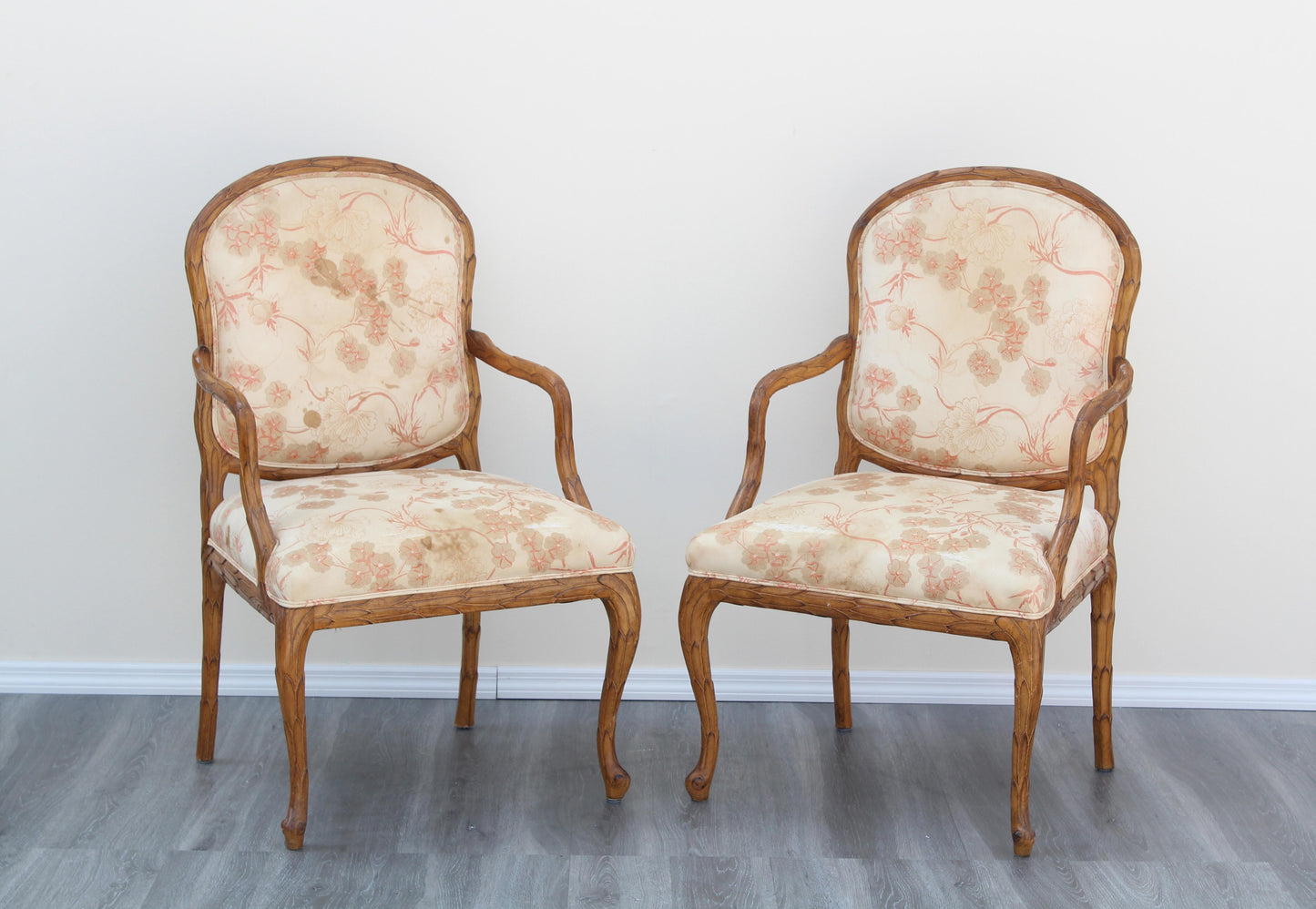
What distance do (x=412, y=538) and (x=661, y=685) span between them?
0.88 m

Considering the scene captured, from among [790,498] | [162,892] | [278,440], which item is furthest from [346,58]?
[162,892]

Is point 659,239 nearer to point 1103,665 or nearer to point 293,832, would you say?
point 1103,665

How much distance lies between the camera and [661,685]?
2570 millimetres

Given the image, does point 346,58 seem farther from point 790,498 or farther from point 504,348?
point 790,498

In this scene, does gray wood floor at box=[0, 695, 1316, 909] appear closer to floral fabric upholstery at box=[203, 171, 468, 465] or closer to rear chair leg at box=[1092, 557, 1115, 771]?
rear chair leg at box=[1092, 557, 1115, 771]

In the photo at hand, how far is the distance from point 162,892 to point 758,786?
0.98 meters

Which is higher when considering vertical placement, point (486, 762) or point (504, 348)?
point (504, 348)

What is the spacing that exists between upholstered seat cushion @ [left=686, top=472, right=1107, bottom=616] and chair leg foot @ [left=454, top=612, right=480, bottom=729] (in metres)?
0.57

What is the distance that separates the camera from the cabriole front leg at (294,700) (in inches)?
71.7

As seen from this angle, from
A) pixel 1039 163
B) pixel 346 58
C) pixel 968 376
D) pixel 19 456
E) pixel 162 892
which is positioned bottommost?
Result: pixel 162 892

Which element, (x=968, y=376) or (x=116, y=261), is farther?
(x=116, y=261)

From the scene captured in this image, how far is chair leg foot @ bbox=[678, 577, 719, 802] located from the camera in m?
2.01

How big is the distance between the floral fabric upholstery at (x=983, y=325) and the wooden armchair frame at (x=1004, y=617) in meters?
0.02

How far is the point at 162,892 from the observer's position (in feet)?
5.94
